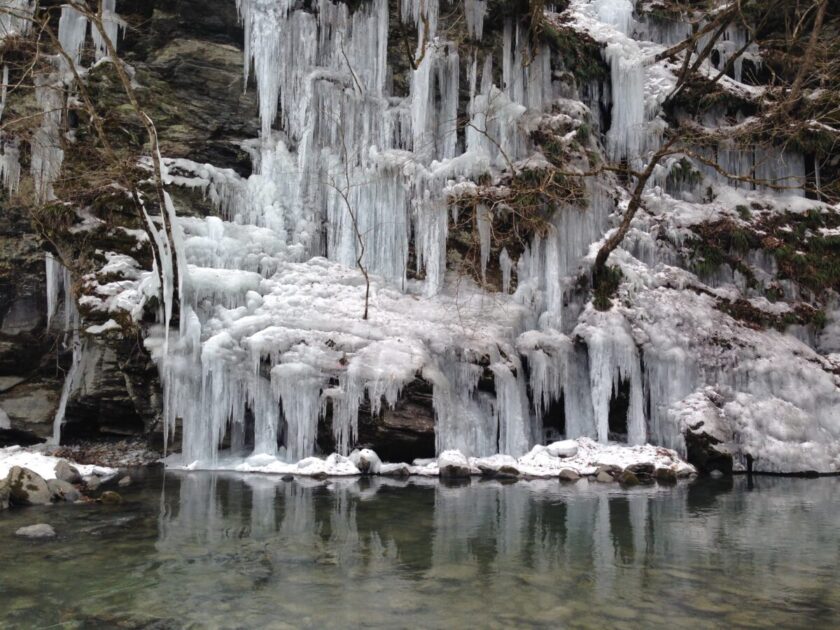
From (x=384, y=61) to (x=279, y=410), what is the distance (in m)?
8.94

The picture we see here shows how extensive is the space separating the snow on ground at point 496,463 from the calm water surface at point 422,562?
1895mm

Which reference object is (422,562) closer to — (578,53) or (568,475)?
(568,475)

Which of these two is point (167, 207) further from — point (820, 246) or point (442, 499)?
point (820, 246)

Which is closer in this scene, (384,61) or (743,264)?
(743,264)

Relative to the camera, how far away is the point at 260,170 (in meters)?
14.5

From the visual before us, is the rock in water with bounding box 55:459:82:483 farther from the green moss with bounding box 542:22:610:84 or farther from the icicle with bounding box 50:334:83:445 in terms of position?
the green moss with bounding box 542:22:610:84

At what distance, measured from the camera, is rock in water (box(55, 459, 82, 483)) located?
27.7 feet

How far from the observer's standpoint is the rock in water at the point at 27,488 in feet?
23.3

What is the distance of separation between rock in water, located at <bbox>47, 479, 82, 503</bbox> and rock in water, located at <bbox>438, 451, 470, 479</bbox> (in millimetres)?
5185

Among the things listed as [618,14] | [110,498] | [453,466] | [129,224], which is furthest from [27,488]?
[618,14]

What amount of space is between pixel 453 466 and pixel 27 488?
19.3 ft

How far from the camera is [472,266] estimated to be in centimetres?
1318

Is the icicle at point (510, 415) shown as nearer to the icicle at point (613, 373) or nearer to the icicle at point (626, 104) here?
the icicle at point (613, 373)

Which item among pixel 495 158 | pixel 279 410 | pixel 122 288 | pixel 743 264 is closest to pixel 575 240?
pixel 495 158
